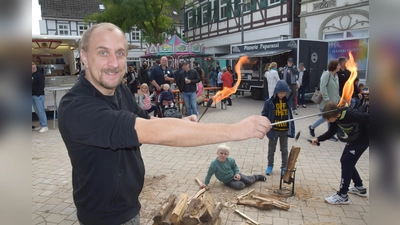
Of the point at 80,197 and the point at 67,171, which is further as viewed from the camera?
the point at 67,171

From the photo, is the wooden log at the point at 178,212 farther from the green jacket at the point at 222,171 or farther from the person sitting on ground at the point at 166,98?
the person sitting on ground at the point at 166,98

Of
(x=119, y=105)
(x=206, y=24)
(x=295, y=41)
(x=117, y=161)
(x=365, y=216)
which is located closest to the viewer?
(x=117, y=161)

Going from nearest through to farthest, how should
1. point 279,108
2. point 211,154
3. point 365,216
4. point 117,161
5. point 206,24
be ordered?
point 117,161 → point 365,216 → point 279,108 → point 211,154 → point 206,24

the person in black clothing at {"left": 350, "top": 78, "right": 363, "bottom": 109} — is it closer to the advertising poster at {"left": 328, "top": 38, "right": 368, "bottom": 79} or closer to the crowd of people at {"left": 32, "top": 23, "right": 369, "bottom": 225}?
the advertising poster at {"left": 328, "top": 38, "right": 368, "bottom": 79}

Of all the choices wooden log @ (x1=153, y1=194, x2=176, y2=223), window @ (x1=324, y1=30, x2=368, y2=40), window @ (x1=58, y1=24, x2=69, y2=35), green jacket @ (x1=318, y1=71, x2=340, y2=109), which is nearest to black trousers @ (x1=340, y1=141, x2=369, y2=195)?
wooden log @ (x1=153, y1=194, x2=176, y2=223)

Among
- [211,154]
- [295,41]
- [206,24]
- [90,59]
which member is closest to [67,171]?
[211,154]

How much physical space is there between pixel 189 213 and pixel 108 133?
8.05ft

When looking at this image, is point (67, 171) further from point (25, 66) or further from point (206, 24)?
point (206, 24)

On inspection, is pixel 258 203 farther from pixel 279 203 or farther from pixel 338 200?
pixel 338 200

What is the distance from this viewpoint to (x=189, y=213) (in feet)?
11.8

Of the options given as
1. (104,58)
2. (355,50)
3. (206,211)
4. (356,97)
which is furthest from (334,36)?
(104,58)

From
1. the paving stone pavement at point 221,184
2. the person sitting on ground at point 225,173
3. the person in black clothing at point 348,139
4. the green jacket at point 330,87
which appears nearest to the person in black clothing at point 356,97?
the paving stone pavement at point 221,184

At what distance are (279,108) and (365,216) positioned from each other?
2309mm

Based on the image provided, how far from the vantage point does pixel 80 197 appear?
73.9 inches
